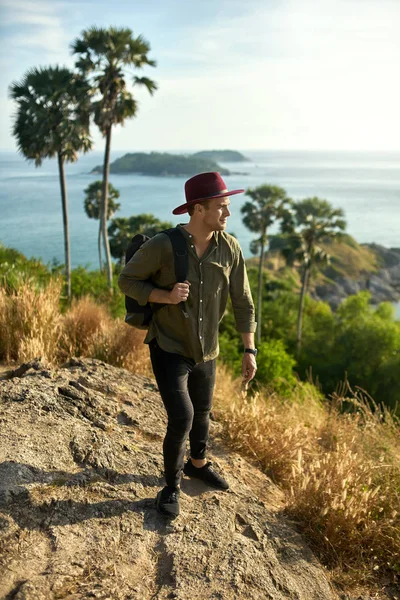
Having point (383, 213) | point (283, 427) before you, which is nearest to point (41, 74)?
point (283, 427)

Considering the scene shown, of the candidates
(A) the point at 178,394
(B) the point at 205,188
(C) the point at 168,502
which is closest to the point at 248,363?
(A) the point at 178,394

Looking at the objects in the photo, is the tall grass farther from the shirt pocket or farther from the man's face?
the man's face

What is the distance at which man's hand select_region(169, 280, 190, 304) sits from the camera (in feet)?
9.30

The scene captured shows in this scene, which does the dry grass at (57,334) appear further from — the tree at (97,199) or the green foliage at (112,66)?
the tree at (97,199)

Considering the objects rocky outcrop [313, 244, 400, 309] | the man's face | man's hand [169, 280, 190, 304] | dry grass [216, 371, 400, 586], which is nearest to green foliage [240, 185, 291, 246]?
dry grass [216, 371, 400, 586]

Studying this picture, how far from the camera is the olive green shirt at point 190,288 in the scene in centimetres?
293

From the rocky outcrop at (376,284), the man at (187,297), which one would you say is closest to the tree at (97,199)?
the man at (187,297)

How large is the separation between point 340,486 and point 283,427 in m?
1.11

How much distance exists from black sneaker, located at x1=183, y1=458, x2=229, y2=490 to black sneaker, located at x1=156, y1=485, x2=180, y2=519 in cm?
44

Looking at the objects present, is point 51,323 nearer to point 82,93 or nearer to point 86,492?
point 86,492

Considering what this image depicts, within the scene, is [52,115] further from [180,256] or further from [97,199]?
[180,256]

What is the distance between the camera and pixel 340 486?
336 cm

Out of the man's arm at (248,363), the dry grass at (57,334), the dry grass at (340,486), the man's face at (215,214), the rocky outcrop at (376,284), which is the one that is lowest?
the rocky outcrop at (376,284)

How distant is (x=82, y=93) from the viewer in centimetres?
2428
